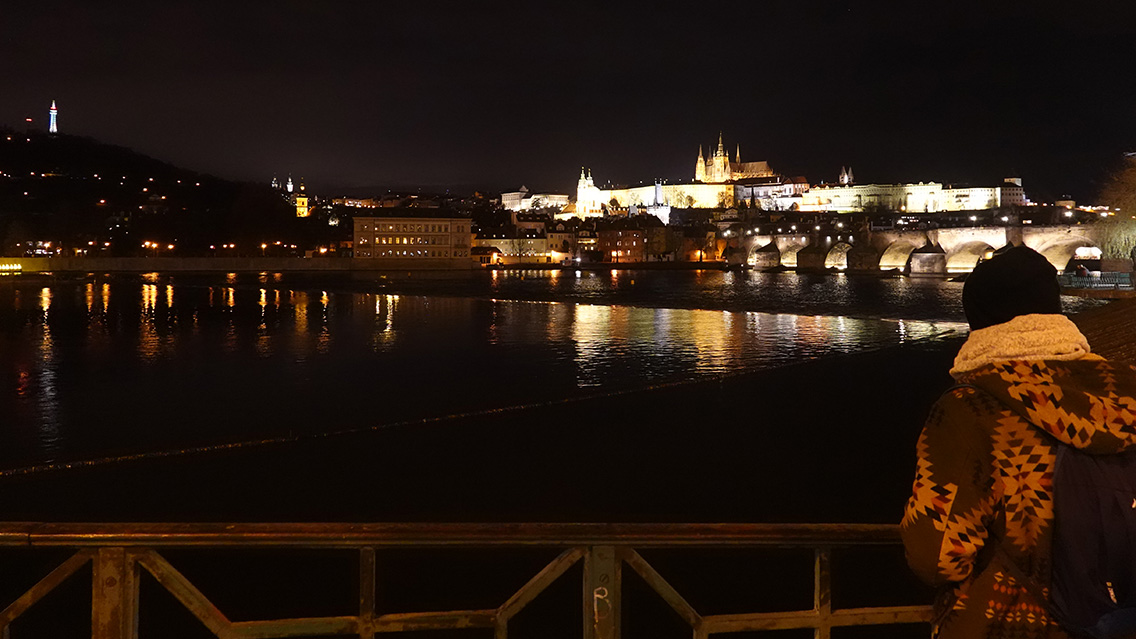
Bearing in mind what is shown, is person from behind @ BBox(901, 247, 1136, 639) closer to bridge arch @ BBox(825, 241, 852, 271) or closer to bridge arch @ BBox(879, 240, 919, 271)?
bridge arch @ BBox(879, 240, 919, 271)

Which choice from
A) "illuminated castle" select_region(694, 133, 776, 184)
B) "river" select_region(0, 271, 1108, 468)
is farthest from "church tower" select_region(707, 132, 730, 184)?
"river" select_region(0, 271, 1108, 468)

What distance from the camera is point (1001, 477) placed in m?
1.41

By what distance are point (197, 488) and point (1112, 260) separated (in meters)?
32.9

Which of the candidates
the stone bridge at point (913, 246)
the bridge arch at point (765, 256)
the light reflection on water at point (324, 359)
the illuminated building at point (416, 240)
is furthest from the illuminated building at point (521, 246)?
the light reflection on water at point (324, 359)

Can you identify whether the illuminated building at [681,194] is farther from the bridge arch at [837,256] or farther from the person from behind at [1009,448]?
the person from behind at [1009,448]

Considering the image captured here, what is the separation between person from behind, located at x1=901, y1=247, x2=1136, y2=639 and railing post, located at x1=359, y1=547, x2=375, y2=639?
3.42ft

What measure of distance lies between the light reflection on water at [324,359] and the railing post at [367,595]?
331 inches

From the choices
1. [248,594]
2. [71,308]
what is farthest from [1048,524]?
[71,308]

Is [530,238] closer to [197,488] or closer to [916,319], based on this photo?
[916,319]

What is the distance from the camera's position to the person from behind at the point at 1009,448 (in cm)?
136

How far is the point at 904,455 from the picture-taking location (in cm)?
890

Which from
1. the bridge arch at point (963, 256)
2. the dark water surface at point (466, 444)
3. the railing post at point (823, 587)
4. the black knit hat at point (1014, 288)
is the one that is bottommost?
the dark water surface at point (466, 444)

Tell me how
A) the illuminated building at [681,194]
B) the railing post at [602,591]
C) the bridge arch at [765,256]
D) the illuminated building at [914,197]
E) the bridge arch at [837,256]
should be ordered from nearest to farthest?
the railing post at [602,591], the bridge arch at [837,256], the bridge arch at [765,256], the illuminated building at [914,197], the illuminated building at [681,194]

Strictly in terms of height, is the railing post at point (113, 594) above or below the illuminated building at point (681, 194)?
below
